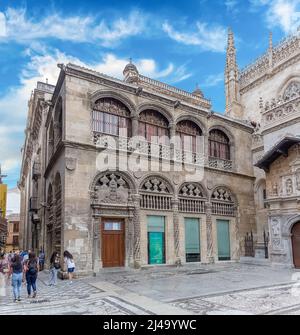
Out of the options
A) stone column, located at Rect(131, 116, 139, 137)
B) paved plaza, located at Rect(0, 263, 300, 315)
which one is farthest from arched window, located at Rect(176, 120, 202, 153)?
paved plaza, located at Rect(0, 263, 300, 315)

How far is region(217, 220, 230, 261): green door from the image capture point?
749 inches

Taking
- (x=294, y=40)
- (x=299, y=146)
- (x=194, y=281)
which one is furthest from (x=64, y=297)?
(x=294, y=40)

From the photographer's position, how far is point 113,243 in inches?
601

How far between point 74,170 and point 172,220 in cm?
588

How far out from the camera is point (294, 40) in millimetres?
25469

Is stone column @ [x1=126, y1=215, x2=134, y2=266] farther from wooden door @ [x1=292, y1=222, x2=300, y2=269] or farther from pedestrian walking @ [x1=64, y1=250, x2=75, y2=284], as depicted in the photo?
wooden door @ [x1=292, y1=222, x2=300, y2=269]

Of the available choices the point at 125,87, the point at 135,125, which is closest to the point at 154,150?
the point at 135,125

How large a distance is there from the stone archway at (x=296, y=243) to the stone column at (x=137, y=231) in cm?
729

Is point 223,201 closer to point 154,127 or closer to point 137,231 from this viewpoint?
point 154,127

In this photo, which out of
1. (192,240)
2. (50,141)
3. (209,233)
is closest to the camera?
(192,240)

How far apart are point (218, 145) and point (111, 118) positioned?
770 cm

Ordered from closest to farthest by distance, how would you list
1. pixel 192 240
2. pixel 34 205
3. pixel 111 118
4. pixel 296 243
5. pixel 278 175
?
pixel 296 243, pixel 111 118, pixel 278 175, pixel 192 240, pixel 34 205

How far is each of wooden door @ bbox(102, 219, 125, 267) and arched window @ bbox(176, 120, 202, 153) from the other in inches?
231
